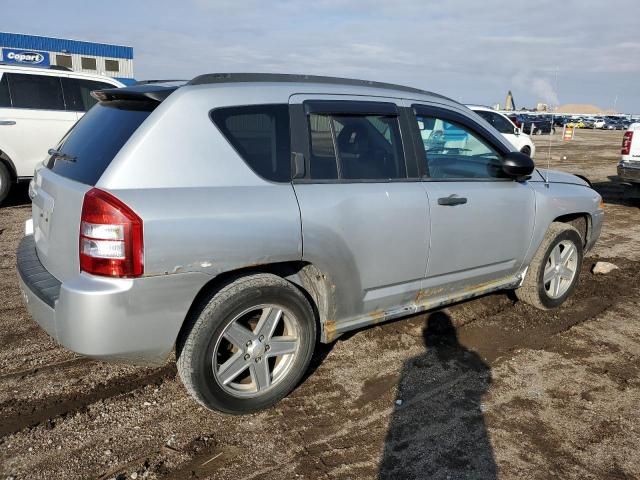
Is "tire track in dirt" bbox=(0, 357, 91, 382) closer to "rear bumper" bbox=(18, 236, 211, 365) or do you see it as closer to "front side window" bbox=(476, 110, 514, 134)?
"rear bumper" bbox=(18, 236, 211, 365)

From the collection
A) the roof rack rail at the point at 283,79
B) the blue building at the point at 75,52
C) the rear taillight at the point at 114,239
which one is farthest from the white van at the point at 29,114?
the blue building at the point at 75,52

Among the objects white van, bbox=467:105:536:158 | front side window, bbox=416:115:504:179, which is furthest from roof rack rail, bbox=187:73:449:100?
white van, bbox=467:105:536:158

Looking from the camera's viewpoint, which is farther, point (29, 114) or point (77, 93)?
point (77, 93)

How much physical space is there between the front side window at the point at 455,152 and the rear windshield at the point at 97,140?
188 centimetres

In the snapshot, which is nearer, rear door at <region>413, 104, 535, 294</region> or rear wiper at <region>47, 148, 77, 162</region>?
rear wiper at <region>47, 148, 77, 162</region>

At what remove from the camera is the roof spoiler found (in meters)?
2.89

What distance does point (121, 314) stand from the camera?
2.57 m

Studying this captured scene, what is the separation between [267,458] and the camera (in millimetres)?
2773

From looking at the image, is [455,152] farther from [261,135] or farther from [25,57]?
[25,57]

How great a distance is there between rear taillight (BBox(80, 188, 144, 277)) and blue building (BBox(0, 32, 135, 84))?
29.7m

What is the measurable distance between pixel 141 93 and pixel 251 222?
3.04 feet

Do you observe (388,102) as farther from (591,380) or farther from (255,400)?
(591,380)

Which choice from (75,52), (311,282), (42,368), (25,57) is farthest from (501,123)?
(75,52)

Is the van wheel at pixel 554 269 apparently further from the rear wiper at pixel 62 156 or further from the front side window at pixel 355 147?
the rear wiper at pixel 62 156
